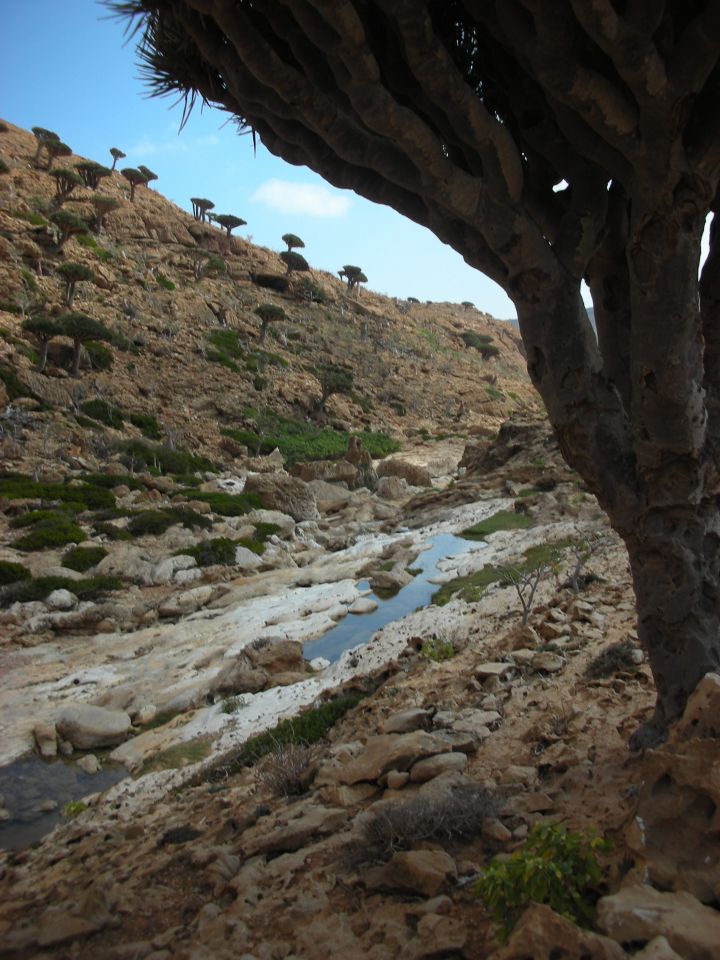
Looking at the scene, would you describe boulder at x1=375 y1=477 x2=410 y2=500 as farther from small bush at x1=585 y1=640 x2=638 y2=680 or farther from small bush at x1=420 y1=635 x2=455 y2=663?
small bush at x1=585 y1=640 x2=638 y2=680

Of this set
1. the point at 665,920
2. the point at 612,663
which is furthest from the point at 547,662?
the point at 665,920

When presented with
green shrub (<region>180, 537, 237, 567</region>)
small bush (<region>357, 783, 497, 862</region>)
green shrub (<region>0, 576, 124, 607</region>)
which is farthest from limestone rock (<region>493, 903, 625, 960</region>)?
green shrub (<region>180, 537, 237, 567</region>)

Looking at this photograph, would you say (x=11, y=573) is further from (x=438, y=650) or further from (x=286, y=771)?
(x=286, y=771)

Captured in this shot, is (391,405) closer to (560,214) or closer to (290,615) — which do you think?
(290,615)

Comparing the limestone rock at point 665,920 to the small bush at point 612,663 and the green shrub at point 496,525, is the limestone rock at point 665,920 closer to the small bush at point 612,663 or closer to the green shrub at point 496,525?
the small bush at point 612,663

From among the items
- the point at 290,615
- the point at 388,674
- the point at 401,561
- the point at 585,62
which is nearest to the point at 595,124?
the point at 585,62

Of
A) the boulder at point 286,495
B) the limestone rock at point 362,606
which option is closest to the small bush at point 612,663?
the limestone rock at point 362,606

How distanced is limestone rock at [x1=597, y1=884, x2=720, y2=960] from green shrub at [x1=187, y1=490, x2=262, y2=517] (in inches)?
695

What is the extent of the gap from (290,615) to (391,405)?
33.3 m

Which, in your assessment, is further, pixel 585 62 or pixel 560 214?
pixel 560 214

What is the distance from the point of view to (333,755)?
221 inches

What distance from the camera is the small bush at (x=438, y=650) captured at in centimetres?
803

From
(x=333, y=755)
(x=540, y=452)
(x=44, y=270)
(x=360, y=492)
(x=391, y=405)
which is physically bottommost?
(x=333, y=755)

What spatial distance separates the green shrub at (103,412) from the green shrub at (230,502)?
805cm
